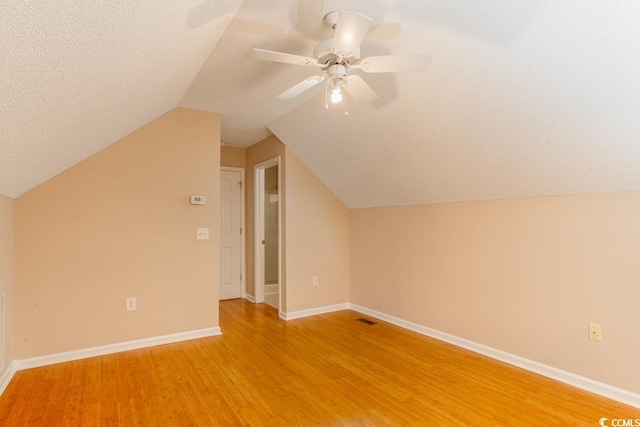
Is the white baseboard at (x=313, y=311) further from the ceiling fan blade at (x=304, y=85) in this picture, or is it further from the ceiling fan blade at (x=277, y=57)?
the ceiling fan blade at (x=277, y=57)

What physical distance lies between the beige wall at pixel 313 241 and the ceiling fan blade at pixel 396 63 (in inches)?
96.5

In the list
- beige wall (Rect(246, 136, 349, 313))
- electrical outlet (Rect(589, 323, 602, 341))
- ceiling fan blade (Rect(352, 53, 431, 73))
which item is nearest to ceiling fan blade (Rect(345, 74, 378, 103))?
ceiling fan blade (Rect(352, 53, 431, 73))

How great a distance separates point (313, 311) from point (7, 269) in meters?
3.04

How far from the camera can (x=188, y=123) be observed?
3.49 metres

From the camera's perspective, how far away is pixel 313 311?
172 inches

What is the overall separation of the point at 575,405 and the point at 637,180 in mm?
1511

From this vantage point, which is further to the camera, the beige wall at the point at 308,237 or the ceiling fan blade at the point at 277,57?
the beige wall at the point at 308,237

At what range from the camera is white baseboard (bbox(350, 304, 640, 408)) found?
7.32 ft

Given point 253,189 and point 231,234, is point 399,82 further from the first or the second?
point 231,234

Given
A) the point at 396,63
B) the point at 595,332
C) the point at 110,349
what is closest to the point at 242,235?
the point at 110,349

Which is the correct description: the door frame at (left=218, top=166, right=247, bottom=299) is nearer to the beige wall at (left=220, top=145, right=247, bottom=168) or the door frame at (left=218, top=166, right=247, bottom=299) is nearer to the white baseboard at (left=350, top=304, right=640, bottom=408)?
the beige wall at (left=220, top=145, right=247, bottom=168)

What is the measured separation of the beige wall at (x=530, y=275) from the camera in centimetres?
229

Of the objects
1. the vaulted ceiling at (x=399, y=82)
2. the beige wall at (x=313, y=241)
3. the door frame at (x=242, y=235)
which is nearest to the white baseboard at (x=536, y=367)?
the beige wall at (x=313, y=241)

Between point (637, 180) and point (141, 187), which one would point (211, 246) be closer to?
point (141, 187)
